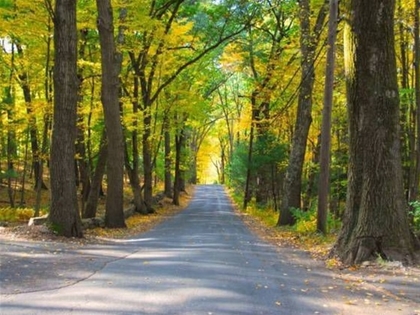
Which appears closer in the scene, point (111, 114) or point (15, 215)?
point (111, 114)

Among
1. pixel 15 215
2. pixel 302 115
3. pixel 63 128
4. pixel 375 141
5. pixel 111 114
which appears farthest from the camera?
pixel 15 215

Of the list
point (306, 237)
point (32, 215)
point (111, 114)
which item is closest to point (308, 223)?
point (306, 237)

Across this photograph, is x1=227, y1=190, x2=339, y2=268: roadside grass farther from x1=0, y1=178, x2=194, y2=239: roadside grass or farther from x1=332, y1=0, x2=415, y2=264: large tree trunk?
x1=0, y1=178, x2=194, y2=239: roadside grass

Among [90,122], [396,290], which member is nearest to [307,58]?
[90,122]

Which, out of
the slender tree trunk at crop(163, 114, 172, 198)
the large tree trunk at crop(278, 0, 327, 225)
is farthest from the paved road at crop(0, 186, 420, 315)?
the slender tree trunk at crop(163, 114, 172, 198)

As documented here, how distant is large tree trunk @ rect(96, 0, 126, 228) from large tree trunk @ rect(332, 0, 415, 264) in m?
9.33

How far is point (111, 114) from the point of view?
16.8m

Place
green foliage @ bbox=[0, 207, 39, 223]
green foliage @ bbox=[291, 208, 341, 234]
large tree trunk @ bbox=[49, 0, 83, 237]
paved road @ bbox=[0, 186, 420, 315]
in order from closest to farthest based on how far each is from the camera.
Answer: paved road @ bbox=[0, 186, 420, 315]
large tree trunk @ bbox=[49, 0, 83, 237]
green foliage @ bbox=[291, 208, 341, 234]
green foliage @ bbox=[0, 207, 39, 223]

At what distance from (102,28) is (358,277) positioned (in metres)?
11.9

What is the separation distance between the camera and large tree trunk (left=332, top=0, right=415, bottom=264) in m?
8.68

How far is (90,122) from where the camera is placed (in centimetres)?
2234

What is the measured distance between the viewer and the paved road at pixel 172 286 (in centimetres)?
542

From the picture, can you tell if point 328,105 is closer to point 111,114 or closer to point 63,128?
point 63,128

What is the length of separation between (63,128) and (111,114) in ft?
14.2
